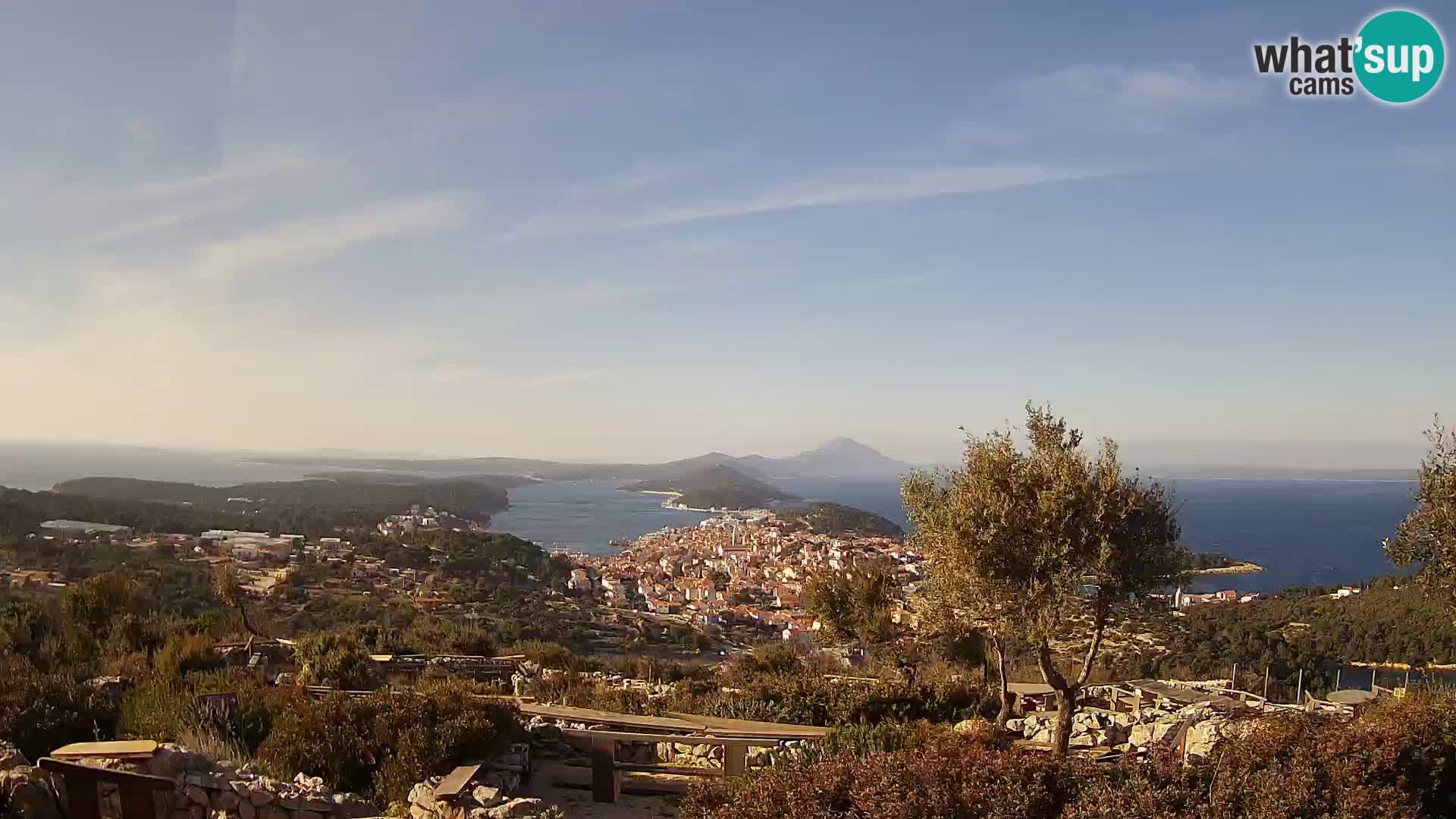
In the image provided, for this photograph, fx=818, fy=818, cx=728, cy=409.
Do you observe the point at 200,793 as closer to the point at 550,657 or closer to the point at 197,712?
the point at 197,712

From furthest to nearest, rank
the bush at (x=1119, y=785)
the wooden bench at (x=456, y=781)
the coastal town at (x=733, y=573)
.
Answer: the coastal town at (x=733, y=573)
the wooden bench at (x=456, y=781)
the bush at (x=1119, y=785)

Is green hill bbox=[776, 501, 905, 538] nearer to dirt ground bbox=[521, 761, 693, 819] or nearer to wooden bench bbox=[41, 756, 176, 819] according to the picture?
dirt ground bbox=[521, 761, 693, 819]

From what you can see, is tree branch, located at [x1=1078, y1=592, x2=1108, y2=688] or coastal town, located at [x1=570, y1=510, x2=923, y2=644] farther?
coastal town, located at [x1=570, y1=510, x2=923, y2=644]

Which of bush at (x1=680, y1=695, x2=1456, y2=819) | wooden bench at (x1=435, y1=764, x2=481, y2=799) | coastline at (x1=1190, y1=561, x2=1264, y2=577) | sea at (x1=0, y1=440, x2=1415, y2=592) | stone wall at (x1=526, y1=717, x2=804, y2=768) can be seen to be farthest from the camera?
sea at (x1=0, y1=440, x2=1415, y2=592)

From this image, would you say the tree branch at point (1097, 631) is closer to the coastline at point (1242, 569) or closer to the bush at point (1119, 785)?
the bush at point (1119, 785)

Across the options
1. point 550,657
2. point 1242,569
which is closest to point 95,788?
point 550,657

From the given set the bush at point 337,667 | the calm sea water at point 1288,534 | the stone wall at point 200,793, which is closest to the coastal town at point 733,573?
the calm sea water at point 1288,534

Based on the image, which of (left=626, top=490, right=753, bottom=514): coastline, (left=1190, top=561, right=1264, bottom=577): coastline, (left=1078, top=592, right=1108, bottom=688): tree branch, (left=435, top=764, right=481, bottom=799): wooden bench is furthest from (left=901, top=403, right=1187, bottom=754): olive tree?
(left=626, top=490, right=753, bottom=514): coastline
